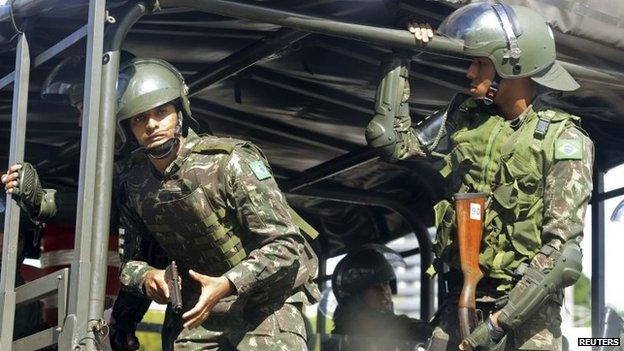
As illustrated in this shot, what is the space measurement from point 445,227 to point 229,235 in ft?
3.19

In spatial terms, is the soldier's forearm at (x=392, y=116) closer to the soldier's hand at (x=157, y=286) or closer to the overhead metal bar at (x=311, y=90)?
the overhead metal bar at (x=311, y=90)

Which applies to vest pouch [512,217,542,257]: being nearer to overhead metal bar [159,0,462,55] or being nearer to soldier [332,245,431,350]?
overhead metal bar [159,0,462,55]

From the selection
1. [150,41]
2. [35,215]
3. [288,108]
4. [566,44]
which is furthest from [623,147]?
[35,215]

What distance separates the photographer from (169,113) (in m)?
5.46

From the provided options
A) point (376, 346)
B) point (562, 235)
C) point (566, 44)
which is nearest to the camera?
point (562, 235)

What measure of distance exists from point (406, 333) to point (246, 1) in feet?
10.5

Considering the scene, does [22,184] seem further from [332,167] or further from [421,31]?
[332,167]

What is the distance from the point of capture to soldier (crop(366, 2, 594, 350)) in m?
5.23

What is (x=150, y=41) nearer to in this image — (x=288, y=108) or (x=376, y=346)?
(x=288, y=108)

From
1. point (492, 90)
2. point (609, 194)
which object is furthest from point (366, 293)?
point (492, 90)

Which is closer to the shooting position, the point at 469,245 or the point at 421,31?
the point at 469,245

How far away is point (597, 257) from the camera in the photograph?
277 inches

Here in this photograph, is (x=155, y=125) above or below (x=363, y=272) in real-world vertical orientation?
above

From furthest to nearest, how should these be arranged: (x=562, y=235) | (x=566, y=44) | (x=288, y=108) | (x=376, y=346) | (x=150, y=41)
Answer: (x=376, y=346), (x=288, y=108), (x=150, y=41), (x=566, y=44), (x=562, y=235)
